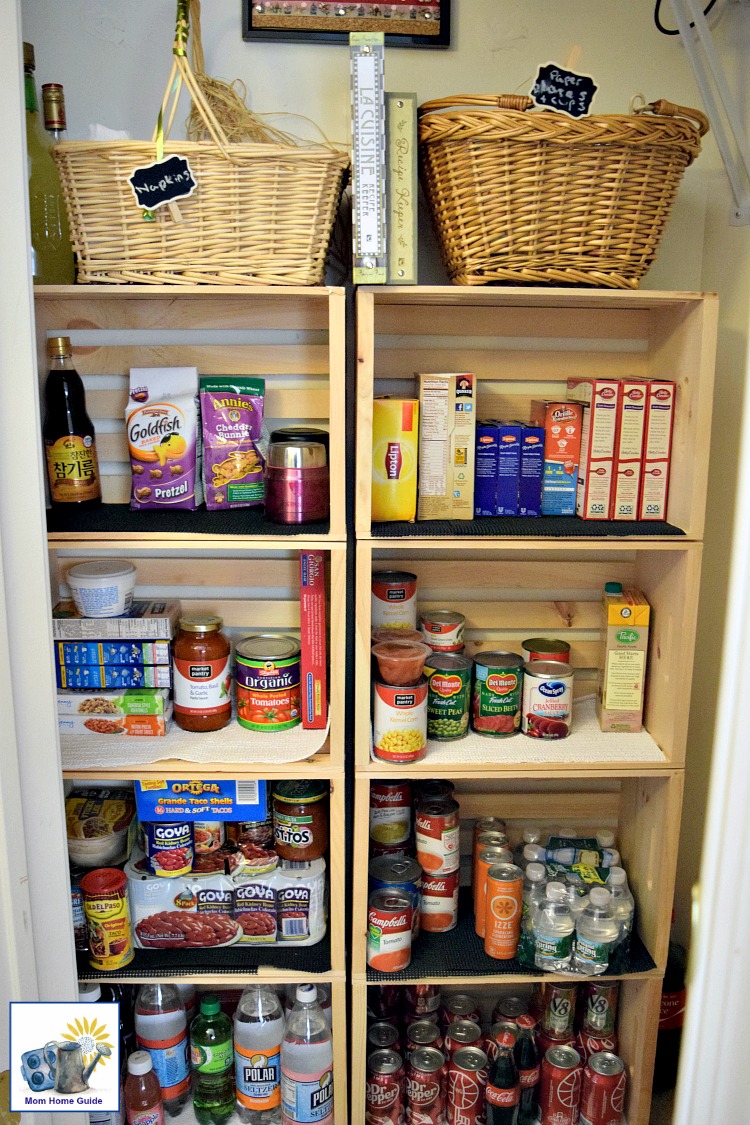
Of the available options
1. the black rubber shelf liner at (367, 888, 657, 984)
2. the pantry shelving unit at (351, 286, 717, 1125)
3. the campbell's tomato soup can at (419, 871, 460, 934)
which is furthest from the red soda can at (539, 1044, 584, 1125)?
the campbell's tomato soup can at (419, 871, 460, 934)

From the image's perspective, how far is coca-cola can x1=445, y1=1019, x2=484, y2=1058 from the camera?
2.00 metres

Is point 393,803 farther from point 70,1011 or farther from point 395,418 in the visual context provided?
point 70,1011

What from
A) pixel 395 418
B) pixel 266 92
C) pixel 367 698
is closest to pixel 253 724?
pixel 367 698

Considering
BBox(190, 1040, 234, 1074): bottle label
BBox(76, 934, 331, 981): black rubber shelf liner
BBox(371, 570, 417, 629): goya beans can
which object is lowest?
BBox(190, 1040, 234, 1074): bottle label

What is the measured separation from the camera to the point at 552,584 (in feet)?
6.89

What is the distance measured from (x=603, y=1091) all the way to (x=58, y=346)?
1872 millimetres

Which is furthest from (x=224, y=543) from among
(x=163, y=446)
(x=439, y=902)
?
(x=439, y=902)

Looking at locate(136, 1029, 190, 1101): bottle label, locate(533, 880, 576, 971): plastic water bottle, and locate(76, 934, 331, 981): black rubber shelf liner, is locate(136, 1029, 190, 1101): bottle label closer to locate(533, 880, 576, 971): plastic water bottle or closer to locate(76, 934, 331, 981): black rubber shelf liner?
locate(76, 934, 331, 981): black rubber shelf liner

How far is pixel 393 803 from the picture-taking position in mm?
2014

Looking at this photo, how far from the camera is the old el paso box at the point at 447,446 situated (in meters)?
1.78

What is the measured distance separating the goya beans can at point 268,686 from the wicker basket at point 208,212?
0.71 metres

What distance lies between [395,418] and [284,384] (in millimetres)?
335

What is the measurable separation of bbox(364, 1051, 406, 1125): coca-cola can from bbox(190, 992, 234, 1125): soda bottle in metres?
0.30

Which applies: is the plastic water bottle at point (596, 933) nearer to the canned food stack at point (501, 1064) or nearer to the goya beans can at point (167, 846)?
the canned food stack at point (501, 1064)
